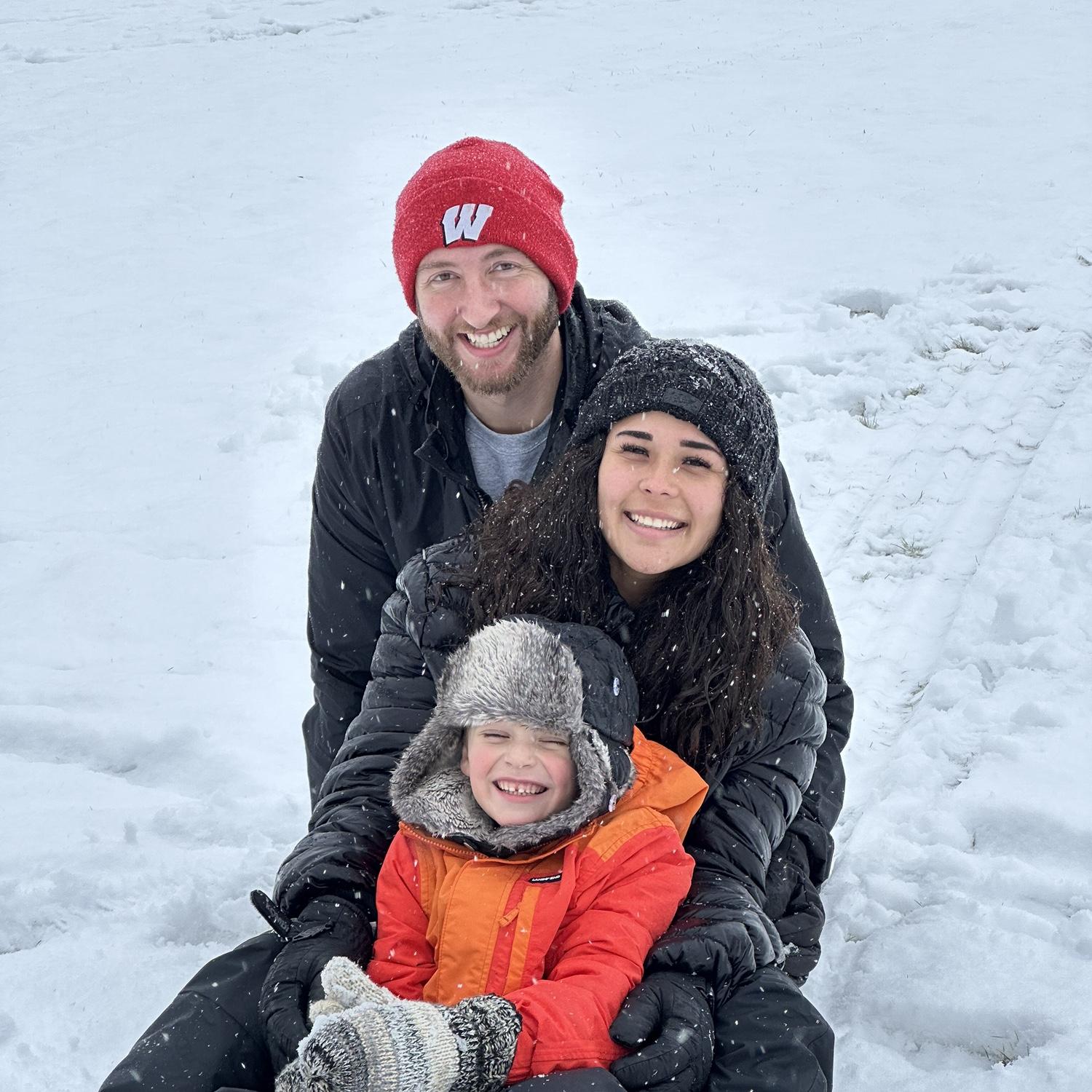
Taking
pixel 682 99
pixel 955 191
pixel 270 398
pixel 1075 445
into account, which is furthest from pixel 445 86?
pixel 1075 445

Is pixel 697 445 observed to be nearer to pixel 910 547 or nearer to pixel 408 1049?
pixel 408 1049

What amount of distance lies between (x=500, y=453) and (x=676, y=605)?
0.98 m

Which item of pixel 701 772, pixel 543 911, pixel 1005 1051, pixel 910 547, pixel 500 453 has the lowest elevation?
pixel 1005 1051

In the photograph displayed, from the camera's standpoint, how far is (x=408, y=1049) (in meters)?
1.82

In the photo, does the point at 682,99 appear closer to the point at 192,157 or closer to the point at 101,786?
the point at 192,157

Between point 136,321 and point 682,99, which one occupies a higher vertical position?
point 682,99

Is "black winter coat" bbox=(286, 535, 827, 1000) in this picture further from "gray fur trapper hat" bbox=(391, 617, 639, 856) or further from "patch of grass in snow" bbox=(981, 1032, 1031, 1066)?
"patch of grass in snow" bbox=(981, 1032, 1031, 1066)

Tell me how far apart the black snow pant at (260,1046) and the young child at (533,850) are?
18 centimetres

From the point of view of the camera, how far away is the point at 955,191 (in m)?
9.61

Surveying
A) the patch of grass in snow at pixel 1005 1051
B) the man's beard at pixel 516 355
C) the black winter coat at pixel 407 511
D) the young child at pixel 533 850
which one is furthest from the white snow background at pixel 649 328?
the man's beard at pixel 516 355

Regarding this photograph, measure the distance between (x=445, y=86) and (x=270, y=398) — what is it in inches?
284

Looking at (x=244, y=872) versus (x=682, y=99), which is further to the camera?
(x=682, y=99)

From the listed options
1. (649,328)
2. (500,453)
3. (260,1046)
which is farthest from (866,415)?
(260,1046)

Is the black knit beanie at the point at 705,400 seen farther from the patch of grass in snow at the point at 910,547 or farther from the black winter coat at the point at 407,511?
the patch of grass in snow at the point at 910,547
